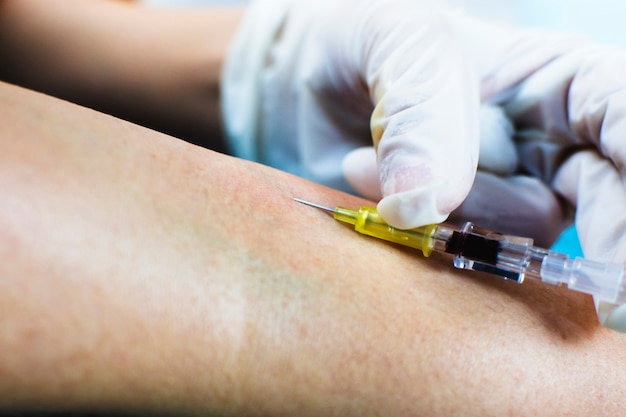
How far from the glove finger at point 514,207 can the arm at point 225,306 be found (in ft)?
0.70

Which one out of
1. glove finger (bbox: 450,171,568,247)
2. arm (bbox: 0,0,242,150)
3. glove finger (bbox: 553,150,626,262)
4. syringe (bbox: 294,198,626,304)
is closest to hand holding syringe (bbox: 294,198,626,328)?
Answer: syringe (bbox: 294,198,626,304)

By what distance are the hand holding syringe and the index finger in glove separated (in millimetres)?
33

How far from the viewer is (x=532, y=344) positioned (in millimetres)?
716

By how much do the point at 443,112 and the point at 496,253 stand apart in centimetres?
24

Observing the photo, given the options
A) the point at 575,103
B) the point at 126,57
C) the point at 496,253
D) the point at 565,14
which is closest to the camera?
the point at 496,253

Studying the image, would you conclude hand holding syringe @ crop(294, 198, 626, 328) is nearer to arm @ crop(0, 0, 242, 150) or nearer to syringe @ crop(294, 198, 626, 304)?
syringe @ crop(294, 198, 626, 304)

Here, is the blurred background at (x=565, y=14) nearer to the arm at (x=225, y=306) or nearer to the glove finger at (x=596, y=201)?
the glove finger at (x=596, y=201)

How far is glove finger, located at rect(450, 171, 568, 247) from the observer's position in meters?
0.97

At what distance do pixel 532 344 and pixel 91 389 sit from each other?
21.4 inches

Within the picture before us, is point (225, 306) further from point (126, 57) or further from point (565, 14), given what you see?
point (565, 14)

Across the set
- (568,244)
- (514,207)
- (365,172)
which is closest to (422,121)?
(365,172)

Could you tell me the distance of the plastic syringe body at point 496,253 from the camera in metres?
0.68

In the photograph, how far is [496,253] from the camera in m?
0.72

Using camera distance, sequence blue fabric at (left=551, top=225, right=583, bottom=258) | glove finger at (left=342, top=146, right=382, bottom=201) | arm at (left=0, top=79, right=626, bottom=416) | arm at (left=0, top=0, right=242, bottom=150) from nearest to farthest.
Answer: arm at (left=0, top=79, right=626, bottom=416)
glove finger at (left=342, top=146, right=382, bottom=201)
blue fabric at (left=551, top=225, right=583, bottom=258)
arm at (left=0, top=0, right=242, bottom=150)
